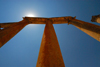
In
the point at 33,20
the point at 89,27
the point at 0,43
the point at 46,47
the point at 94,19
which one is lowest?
the point at 46,47

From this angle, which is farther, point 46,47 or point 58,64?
point 46,47

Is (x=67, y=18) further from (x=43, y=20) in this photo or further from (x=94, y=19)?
(x=94, y=19)

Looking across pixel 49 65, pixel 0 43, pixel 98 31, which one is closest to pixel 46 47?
pixel 49 65

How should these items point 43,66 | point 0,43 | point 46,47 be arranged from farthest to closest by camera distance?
point 0,43, point 46,47, point 43,66

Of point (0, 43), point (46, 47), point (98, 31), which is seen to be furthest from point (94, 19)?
point (0, 43)

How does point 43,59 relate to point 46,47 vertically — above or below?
below

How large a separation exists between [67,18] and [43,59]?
543 inches

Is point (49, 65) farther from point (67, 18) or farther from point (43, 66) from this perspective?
point (67, 18)

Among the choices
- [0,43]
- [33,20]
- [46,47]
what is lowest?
[46,47]

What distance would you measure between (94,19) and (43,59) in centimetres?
1779

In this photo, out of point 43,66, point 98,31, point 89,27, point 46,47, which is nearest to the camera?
A: point 43,66

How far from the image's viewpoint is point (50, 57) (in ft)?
18.3

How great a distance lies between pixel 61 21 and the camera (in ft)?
58.0

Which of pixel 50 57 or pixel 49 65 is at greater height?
pixel 50 57
